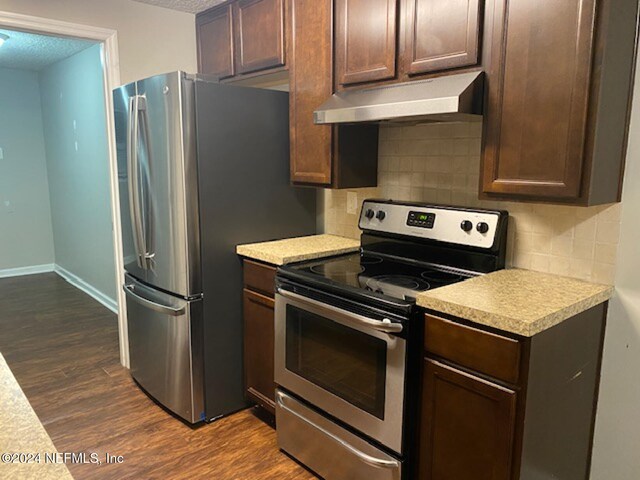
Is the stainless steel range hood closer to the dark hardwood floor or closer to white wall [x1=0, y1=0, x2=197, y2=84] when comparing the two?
white wall [x1=0, y1=0, x2=197, y2=84]

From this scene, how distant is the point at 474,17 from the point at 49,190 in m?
5.55

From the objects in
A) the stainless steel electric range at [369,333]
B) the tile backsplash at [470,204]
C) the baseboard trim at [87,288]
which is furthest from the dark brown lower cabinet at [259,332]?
the baseboard trim at [87,288]

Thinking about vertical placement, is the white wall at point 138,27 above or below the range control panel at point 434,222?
above

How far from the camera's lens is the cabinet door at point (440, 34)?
171 centimetres

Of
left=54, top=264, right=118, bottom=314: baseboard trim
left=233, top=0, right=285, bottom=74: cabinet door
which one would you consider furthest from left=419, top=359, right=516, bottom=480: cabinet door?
left=54, top=264, right=118, bottom=314: baseboard trim

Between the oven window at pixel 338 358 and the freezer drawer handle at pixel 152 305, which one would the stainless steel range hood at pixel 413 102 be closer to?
the oven window at pixel 338 358

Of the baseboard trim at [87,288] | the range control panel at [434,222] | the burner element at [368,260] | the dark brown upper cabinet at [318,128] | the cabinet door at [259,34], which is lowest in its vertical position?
the baseboard trim at [87,288]

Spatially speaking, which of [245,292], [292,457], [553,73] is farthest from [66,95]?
[553,73]

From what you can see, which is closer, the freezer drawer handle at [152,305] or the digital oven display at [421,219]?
the digital oven display at [421,219]

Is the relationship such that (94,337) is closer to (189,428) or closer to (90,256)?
(90,256)

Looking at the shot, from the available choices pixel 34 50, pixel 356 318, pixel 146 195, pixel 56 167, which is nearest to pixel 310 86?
pixel 146 195

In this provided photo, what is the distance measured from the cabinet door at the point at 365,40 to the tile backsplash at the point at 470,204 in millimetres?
393

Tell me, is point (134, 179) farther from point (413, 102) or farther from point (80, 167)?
point (80, 167)

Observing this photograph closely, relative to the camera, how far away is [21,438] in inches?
31.0
